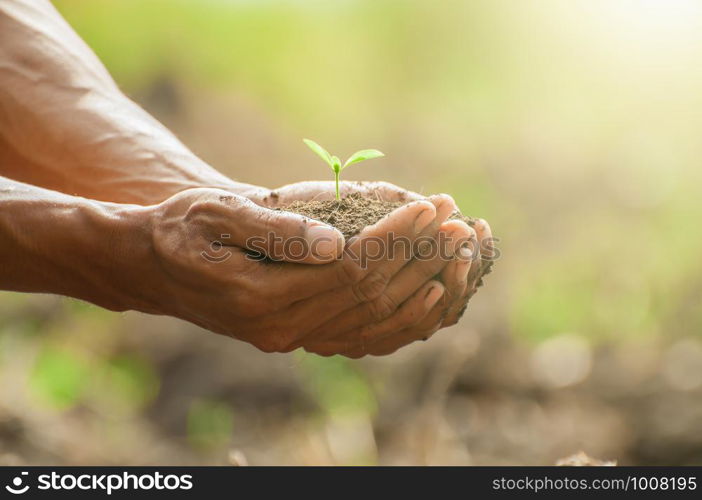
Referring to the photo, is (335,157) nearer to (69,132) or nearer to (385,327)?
(385,327)

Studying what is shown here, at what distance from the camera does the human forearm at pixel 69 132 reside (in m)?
2.38

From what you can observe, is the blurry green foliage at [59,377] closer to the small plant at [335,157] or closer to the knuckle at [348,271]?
the small plant at [335,157]

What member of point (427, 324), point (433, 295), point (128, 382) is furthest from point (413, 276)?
point (128, 382)

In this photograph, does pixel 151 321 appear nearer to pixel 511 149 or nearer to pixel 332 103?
pixel 332 103

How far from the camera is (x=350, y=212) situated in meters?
1.93

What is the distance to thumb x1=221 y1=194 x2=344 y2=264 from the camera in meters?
1.67

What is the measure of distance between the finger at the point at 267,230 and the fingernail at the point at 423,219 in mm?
156

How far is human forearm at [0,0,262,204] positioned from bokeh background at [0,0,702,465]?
154cm

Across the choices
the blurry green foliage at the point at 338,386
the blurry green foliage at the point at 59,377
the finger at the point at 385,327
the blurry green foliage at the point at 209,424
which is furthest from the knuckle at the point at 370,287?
the blurry green foliage at the point at 59,377

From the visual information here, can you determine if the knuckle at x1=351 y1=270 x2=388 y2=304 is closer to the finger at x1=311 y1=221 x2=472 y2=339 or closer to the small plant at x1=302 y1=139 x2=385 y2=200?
the finger at x1=311 y1=221 x2=472 y2=339

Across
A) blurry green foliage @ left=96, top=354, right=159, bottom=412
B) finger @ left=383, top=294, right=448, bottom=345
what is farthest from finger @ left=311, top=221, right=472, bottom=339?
blurry green foliage @ left=96, top=354, right=159, bottom=412

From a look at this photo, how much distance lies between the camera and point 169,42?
233 inches
